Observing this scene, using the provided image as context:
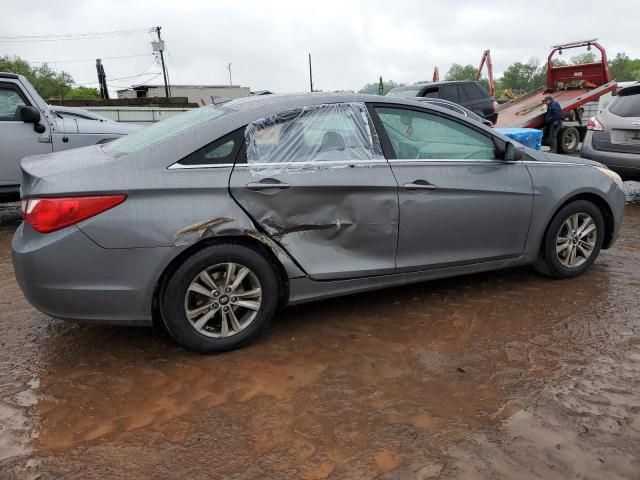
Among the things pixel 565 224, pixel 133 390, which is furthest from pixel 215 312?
pixel 565 224

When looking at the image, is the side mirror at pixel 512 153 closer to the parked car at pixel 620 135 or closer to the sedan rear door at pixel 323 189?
the sedan rear door at pixel 323 189

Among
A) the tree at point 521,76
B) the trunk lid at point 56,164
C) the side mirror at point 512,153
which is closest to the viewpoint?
the trunk lid at point 56,164

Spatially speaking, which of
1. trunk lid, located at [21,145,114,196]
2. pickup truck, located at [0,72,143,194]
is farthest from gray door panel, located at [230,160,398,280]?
pickup truck, located at [0,72,143,194]

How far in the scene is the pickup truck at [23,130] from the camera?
21.7 feet

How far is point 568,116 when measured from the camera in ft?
42.8

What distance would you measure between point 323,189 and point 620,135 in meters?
5.61

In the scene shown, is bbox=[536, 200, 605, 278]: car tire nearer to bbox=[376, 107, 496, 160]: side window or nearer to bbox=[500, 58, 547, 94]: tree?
bbox=[376, 107, 496, 160]: side window

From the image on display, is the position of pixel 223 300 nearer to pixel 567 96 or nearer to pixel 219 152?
pixel 219 152

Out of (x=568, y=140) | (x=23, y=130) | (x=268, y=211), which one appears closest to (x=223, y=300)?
(x=268, y=211)

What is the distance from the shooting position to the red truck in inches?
500

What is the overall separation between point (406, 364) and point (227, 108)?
1.95 m

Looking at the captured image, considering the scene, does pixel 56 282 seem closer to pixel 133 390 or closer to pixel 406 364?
pixel 133 390

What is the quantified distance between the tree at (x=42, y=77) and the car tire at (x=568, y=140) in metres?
66.7

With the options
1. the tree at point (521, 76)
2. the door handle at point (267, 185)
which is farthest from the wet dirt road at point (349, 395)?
the tree at point (521, 76)
